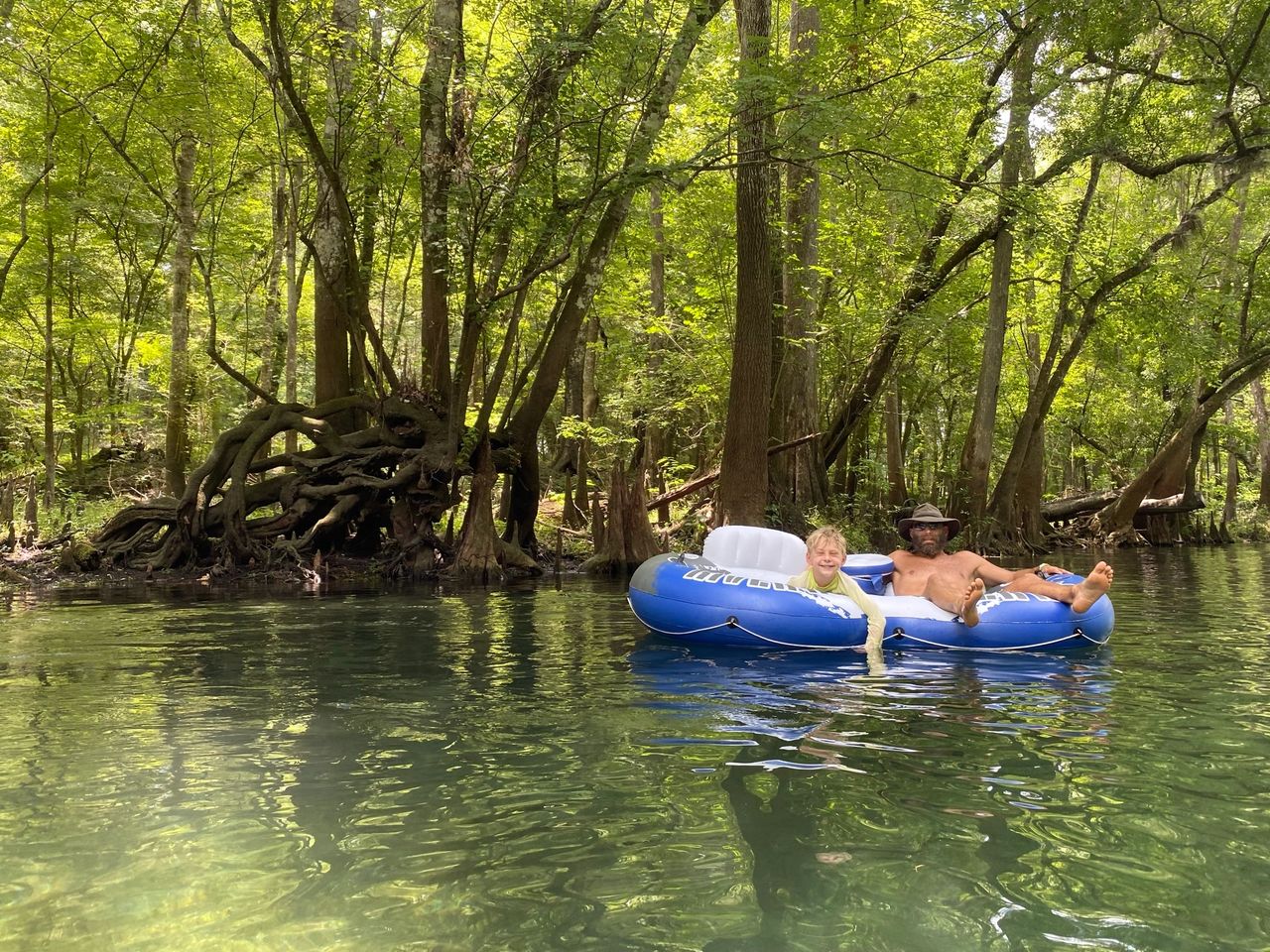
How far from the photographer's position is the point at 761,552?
7.36 m

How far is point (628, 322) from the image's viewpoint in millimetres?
20094

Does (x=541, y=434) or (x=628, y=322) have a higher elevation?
(x=628, y=322)

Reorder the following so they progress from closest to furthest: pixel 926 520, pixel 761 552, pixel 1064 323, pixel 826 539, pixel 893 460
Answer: pixel 826 539 → pixel 926 520 → pixel 761 552 → pixel 1064 323 → pixel 893 460

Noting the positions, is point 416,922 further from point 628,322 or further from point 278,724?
point 628,322

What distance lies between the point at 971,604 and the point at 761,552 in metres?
1.70

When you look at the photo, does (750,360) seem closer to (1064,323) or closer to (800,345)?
(800,345)

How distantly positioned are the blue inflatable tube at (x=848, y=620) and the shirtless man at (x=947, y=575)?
0.10 metres

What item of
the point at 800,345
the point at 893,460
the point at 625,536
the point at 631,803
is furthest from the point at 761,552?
the point at 893,460

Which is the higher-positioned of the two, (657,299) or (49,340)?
(657,299)

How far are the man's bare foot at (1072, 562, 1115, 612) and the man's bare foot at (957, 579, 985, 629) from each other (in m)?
0.60

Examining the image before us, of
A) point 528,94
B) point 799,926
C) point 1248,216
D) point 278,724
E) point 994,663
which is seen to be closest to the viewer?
point 799,926

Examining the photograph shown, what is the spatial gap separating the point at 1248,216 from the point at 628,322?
48.8 feet

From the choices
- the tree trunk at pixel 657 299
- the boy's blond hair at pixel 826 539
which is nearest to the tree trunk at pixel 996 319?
the tree trunk at pixel 657 299

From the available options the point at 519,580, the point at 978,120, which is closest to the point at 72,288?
the point at 519,580
